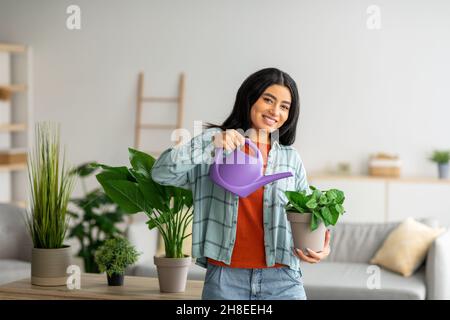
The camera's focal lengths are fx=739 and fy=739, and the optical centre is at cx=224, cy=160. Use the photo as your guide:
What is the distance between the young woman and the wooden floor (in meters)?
0.56

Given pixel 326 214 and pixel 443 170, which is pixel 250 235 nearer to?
pixel 326 214

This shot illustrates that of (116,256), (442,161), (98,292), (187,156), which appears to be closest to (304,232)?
(187,156)

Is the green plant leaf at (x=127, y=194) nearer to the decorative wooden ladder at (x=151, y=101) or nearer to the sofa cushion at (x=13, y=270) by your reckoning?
the sofa cushion at (x=13, y=270)

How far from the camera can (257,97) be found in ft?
6.37

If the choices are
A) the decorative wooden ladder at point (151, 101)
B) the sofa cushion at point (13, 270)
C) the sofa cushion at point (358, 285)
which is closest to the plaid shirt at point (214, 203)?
the sofa cushion at point (13, 270)

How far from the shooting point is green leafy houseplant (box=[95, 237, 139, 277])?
2.65 meters

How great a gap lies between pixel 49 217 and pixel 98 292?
35 cm

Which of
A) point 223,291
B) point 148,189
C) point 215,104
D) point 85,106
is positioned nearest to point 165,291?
point 148,189

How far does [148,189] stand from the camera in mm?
2406

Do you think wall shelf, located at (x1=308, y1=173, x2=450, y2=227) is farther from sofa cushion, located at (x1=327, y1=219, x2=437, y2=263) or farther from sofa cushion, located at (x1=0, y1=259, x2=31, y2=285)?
sofa cushion, located at (x1=0, y1=259, x2=31, y2=285)

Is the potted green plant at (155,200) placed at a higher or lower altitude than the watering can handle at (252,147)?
lower

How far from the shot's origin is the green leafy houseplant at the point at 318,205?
6.12 feet

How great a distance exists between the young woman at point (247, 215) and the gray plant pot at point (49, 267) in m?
0.86
